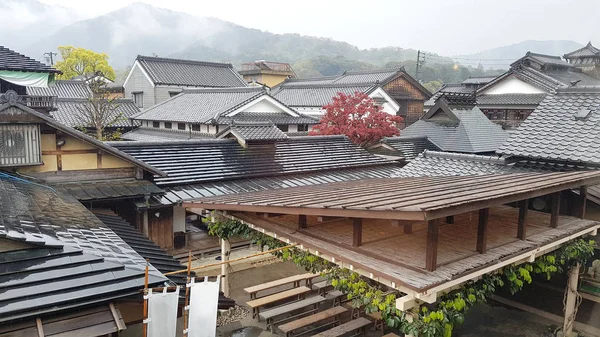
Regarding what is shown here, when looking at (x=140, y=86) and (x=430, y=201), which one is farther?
(x=140, y=86)

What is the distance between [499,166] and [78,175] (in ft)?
39.1

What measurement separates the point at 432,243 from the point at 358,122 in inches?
675

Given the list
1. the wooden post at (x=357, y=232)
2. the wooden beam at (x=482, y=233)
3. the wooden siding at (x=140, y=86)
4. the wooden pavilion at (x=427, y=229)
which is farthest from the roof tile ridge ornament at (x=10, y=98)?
the wooden siding at (x=140, y=86)

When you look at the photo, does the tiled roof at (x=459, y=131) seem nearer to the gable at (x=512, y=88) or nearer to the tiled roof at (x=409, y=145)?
the tiled roof at (x=409, y=145)

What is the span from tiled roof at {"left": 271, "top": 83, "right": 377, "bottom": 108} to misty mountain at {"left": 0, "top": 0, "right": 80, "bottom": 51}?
156559 mm

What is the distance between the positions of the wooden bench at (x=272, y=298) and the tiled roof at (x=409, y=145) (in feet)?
39.8

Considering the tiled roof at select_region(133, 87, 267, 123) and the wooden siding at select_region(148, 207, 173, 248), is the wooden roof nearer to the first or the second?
the wooden siding at select_region(148, 207, 173, 248)

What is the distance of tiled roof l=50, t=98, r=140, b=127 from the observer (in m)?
28.2

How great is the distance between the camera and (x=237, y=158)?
15.6 metres

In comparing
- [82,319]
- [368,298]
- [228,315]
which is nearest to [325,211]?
[368,298]

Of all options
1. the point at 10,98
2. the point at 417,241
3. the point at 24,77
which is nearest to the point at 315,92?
the point at 24,77

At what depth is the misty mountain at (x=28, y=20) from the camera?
162500 millimetres

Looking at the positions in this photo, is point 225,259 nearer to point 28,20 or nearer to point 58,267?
point 58,267

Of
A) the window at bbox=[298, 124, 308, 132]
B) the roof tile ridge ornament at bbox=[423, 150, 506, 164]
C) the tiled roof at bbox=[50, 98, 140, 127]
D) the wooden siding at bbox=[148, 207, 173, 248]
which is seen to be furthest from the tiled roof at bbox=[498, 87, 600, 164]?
the tiled roof at bbox=[50, 98, 140, 127]
